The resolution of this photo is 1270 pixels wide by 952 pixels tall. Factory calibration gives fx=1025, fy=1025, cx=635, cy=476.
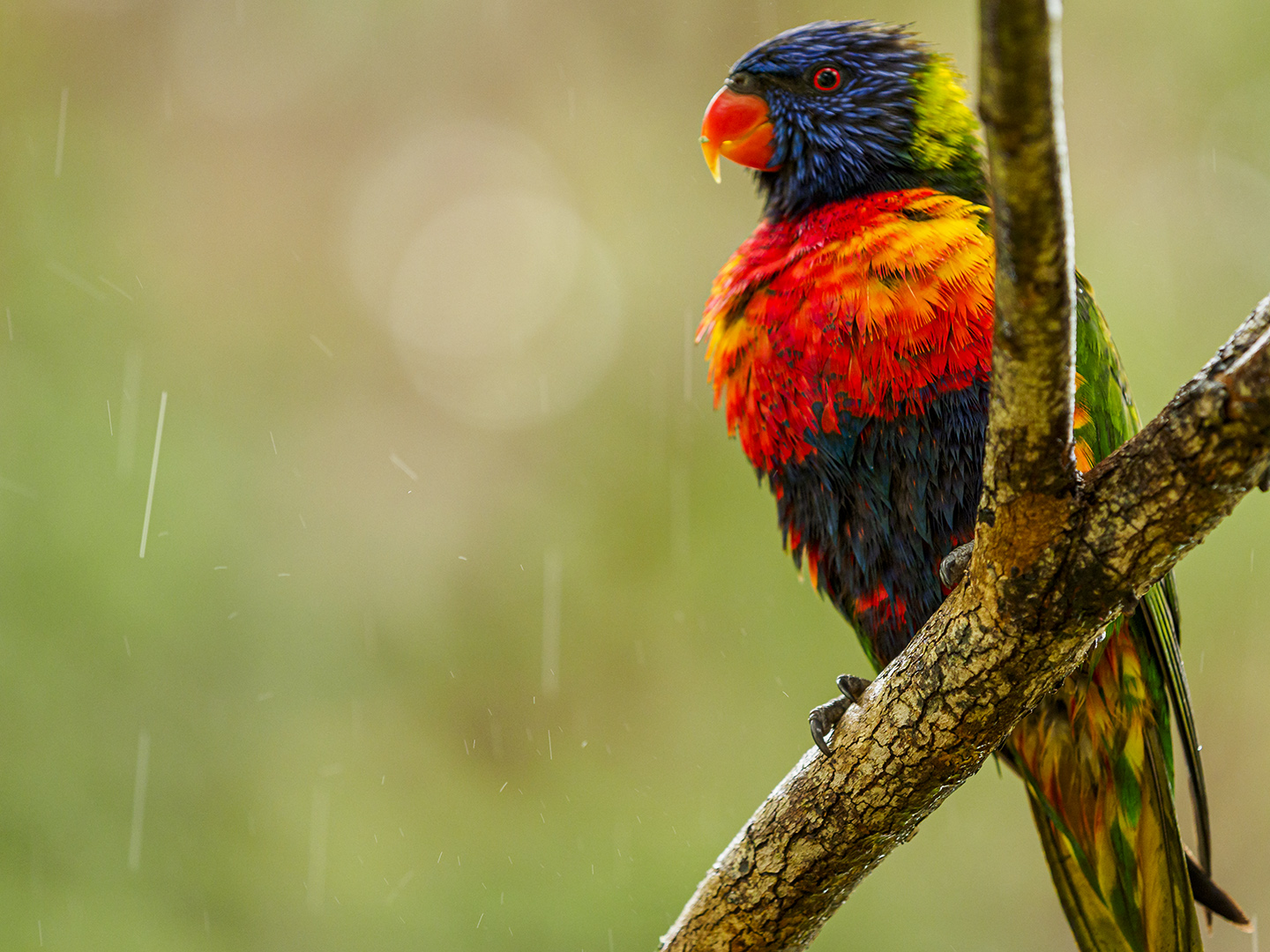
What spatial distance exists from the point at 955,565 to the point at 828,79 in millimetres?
1382

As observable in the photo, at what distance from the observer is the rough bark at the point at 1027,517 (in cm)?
98

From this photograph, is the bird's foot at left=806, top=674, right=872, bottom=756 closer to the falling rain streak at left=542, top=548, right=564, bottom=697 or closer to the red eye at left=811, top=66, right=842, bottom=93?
the red eye at left=811, top=66, right=842, bottom=93

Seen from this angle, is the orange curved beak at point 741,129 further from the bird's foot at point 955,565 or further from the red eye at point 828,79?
the bird's foot at point 955,565

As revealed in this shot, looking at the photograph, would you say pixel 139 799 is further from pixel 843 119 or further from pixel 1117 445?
pixel 1117 445

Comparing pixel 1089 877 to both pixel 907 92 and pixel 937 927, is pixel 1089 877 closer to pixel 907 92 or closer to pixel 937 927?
pixel 907 92

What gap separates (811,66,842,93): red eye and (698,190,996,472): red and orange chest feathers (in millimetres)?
461

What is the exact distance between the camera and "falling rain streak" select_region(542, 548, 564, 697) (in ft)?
15.7

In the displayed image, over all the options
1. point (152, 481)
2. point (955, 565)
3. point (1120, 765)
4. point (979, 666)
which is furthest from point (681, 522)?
point (979, 666)

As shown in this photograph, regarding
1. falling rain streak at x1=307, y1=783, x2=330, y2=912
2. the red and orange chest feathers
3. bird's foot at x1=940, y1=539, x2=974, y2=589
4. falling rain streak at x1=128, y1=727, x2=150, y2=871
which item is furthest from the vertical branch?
falling rain streak at x1=128, y1=727, x2=150, y2=871

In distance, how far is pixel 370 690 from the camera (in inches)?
178

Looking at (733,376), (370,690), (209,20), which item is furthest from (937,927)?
(209,20)

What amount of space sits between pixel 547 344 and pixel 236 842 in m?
2.72

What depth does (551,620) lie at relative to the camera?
4.85 m

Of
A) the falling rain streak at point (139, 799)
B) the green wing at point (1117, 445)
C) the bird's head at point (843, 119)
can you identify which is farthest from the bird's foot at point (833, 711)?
the falling rain streak at point (139, 799)
